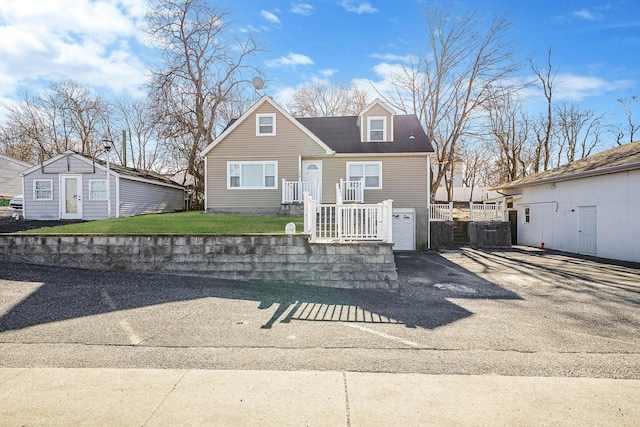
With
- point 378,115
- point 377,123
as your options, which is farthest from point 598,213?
point 378,115

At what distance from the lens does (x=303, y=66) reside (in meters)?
18.9

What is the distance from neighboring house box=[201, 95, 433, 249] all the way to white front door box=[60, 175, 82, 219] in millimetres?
6551

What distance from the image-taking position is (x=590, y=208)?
13328 mm

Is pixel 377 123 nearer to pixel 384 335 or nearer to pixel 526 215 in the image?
pixel 526 215

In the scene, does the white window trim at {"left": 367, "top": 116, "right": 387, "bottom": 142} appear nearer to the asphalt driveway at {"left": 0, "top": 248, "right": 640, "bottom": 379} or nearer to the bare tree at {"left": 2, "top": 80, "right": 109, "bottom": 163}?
the asphalt driveway at {"left": 0, "top": 248, "right": 640, "bottom": 379}

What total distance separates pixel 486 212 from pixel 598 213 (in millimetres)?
5838

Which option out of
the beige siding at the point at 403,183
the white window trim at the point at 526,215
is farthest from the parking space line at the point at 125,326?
the white window trim at the point at 526,215

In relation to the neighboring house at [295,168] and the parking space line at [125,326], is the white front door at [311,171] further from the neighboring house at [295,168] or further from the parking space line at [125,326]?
the parking space line at [125,326]

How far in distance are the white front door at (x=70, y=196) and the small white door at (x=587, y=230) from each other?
2336 centimetres

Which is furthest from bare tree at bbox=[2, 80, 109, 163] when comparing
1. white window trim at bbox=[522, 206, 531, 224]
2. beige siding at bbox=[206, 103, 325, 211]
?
white window trim at bbox=[522, 206, 531, 224]

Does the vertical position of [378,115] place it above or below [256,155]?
above

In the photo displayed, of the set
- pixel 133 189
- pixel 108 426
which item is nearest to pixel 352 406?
pixel 108 426

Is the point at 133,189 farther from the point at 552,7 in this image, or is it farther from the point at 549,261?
the point at 552,7

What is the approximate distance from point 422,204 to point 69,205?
17.6 meters
